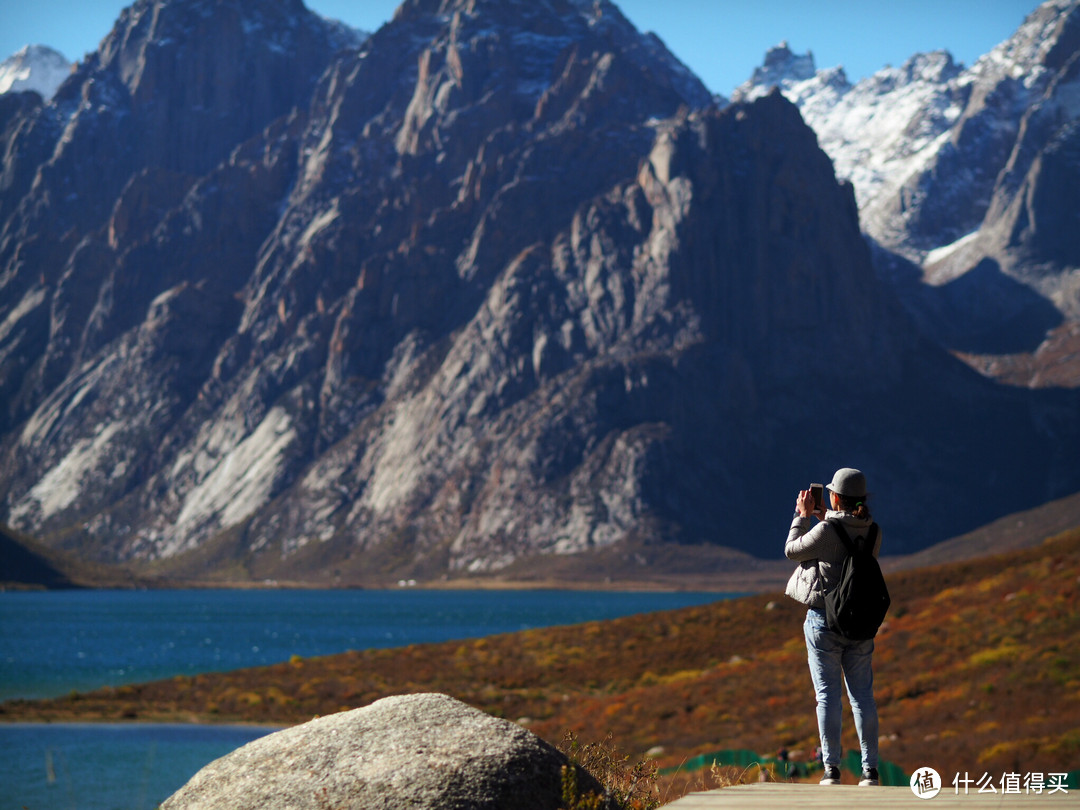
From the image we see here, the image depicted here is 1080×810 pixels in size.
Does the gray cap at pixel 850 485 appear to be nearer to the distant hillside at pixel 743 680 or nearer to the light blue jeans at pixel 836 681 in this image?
the light blue jeans at pixel 836 681

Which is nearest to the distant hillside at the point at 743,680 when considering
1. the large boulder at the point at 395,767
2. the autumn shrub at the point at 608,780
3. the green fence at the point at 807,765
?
the green fence at the point at 807,765

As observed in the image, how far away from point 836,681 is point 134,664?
98790 millimetres

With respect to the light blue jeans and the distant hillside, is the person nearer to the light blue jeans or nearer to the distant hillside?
the light blue jeans

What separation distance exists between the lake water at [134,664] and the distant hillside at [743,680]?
726 cm

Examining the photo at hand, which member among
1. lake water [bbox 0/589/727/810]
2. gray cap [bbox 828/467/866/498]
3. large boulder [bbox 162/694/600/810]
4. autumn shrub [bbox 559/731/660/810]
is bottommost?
lake water [bbox 0/589/727/810]

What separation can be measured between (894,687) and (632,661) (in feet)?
89.5

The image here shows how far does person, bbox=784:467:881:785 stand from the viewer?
13.7 m

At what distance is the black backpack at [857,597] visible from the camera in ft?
44.1

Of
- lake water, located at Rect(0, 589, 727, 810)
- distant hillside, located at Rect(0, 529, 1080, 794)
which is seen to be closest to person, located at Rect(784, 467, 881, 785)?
lake water, located at Rect(0, 589, 727, 810)

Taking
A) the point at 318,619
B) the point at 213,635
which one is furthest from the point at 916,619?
the point at 318,619

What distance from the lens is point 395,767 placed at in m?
12.0

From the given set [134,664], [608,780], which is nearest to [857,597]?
[608,780]

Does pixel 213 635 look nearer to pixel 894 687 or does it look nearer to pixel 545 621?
pixel 545 621

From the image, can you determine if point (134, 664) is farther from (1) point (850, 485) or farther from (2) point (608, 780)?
(1) point (850, 485)
